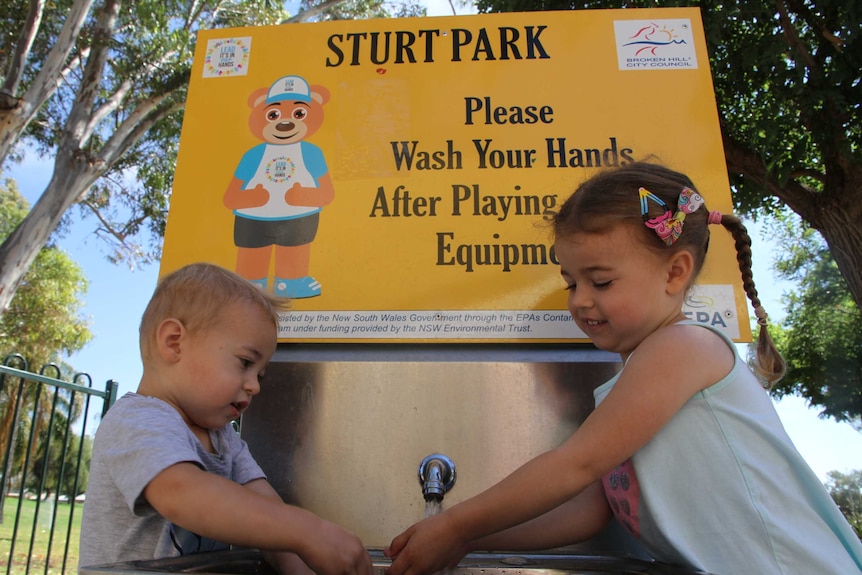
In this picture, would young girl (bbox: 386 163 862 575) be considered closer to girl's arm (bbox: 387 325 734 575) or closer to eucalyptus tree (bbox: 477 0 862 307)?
girl's arm (bbox: 387 325 734 575)

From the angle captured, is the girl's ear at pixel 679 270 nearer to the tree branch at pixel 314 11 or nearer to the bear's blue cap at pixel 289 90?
the bear's blue cap at pixel 289 90

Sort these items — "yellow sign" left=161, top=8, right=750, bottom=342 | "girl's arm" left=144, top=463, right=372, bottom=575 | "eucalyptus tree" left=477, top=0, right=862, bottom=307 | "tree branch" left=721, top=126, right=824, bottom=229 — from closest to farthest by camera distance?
"girl's arm" left=144, top=463, right=372, bottom=575
"yellow sign" left=161, top=8, right=750, bottom=342
"eucalyptus tree" left=477, top=0, right=862, bottom=307
"tree branch" left=721, top=126, right=824, bottom=229

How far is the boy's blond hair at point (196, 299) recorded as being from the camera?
1.12 meters

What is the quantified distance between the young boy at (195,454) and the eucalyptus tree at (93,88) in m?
6.16

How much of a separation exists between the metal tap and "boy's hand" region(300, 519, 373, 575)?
0.36 m

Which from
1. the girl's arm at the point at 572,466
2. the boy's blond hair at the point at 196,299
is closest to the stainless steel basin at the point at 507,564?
the girl's arm at the point at 572,466

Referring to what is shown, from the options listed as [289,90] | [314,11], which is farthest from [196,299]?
[314,11]

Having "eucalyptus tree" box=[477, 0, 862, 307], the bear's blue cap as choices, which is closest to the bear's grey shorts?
the bear's blue cap

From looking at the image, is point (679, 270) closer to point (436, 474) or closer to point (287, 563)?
point (436, 474)

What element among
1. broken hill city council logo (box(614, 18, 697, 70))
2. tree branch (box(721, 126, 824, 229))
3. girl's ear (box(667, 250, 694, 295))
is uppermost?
tree branch (box(721, 126, 824, 229))

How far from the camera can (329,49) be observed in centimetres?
178

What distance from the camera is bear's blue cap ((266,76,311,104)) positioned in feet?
5.66

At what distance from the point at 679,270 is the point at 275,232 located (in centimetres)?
100

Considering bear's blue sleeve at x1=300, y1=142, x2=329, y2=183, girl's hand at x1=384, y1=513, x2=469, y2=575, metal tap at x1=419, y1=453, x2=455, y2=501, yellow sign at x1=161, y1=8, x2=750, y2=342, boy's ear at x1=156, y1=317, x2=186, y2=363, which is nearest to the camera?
girl's hand at x1=384, y1=513, x2=469, y2=575
